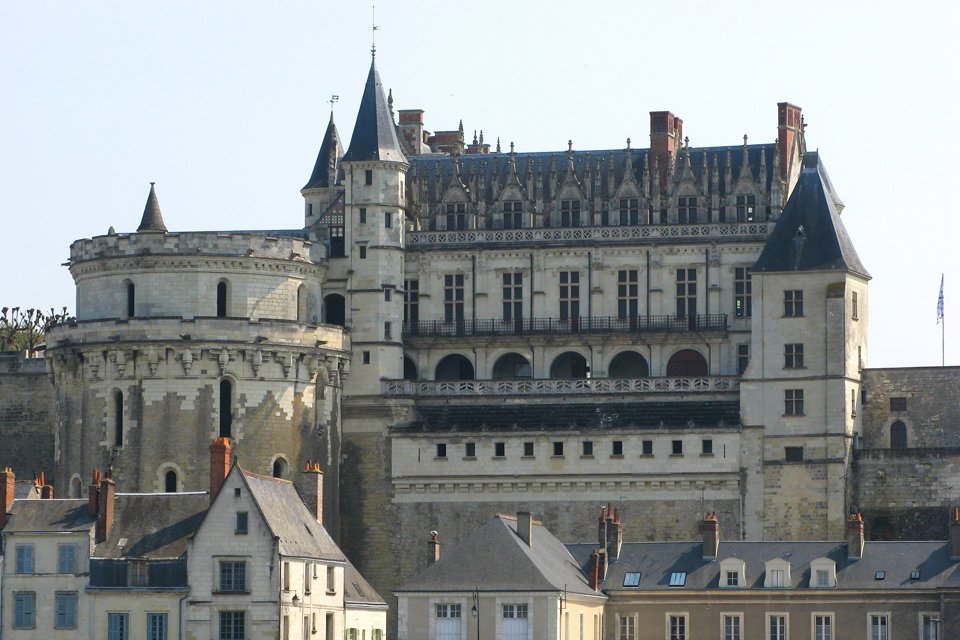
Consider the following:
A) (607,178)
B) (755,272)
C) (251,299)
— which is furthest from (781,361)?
(251,299)

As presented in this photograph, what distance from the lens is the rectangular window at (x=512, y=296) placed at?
9375 cm

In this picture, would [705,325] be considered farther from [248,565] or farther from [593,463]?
[248,565]

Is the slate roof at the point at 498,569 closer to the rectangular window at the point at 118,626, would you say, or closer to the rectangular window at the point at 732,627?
the rectangular window at the point at 732,627

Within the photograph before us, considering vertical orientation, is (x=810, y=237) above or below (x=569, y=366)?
above

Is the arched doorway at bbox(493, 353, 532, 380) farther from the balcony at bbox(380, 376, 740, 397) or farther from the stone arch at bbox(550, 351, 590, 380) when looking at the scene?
the balcony at bbox(380, 376, 740, 397)

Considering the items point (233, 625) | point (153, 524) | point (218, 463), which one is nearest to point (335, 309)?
point (218, 463)

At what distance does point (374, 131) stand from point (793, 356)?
1629 centimetres

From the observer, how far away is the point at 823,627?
74938mm

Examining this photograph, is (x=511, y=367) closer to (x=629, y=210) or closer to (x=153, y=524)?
(x=629, y=210)

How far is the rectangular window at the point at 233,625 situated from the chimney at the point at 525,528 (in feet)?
28.6

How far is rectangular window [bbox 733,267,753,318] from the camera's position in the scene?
9169 centimetres

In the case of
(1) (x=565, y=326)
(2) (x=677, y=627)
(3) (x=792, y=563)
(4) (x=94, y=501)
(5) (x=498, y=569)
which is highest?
(1) (x=565, y=326)

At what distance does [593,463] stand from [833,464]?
7.84 m

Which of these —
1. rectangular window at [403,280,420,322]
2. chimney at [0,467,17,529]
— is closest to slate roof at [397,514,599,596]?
chimney at [0,467,17,529]
